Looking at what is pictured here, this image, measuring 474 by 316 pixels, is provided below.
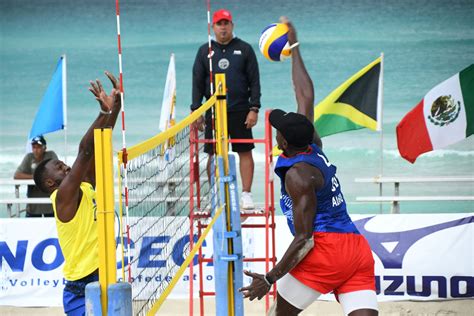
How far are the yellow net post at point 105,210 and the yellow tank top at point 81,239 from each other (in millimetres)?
1417

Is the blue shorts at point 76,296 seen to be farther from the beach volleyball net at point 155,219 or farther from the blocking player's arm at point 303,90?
the blocking player's arm at point 303,90

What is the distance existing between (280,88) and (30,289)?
5.46 m

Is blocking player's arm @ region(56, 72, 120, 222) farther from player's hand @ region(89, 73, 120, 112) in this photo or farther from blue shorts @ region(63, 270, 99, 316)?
blue shorts @ region(63, 270, 99, 316)

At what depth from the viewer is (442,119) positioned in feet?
31.9

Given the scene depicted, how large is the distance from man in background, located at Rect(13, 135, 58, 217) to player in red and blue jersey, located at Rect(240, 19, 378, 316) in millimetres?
5361

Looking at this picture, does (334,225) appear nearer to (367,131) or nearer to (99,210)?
(99,210)

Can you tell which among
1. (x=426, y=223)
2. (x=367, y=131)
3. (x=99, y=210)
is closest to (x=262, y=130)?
(x=367, y=131)

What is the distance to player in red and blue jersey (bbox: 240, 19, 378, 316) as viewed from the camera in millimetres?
4777

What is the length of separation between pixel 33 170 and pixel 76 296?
18.1ft

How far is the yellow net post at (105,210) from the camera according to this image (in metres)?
3.40

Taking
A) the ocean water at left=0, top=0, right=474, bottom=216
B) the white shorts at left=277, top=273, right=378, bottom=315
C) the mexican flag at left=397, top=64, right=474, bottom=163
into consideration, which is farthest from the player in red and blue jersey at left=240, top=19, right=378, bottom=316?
the ocean water at left=0, top=0, right=474, bottom=216

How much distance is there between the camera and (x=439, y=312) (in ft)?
27.3

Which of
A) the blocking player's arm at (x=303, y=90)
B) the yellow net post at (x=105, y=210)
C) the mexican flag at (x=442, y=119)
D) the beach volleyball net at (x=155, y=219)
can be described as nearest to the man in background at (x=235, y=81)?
the beach volleyball net at (x=155, y=219)

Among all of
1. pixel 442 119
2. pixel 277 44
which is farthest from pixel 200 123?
pixel 442 119
